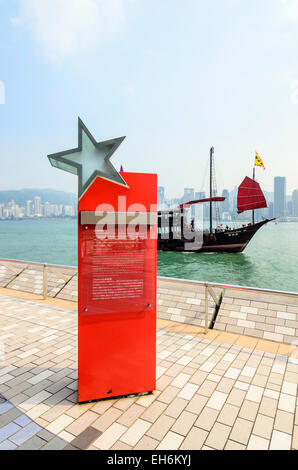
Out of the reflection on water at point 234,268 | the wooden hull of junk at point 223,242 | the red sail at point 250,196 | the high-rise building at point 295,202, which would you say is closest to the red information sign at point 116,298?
the reflection on water at point 234,268

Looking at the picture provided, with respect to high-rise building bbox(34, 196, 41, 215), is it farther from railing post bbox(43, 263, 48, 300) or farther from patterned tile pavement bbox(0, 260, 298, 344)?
patterned tile pavement bbox(0, 260, 298, 344)

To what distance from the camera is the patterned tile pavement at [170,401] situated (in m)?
2.35

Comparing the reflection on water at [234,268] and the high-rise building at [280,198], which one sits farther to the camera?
the high-rise building at [280,198]

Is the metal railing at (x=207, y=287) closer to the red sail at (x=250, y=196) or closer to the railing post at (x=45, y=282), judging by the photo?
the railing post at (x=45, y=282)

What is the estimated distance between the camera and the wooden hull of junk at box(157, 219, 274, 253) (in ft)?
130

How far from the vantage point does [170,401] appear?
2.87 meters

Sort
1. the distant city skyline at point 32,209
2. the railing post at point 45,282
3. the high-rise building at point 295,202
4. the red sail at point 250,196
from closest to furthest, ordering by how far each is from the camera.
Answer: the railing post at point 45,282 < the red sail at point 250,196 < the high-rise building at point 295,202 < the distant city skyline at point 32,209

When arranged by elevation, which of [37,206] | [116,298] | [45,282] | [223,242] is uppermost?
[37,206]

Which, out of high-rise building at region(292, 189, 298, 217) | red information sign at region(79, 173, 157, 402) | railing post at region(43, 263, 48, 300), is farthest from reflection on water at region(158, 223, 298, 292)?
high-rise building at region(292, 189, 298, 217)

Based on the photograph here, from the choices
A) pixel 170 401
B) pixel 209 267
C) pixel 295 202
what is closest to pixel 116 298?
pixel 170 401

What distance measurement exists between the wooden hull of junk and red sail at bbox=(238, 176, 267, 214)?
6544 millimetres

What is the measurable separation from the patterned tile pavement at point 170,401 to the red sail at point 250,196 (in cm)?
4457

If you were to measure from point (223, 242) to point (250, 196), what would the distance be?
1129cm

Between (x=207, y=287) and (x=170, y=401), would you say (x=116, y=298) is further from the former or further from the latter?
(x=207, y=287)
